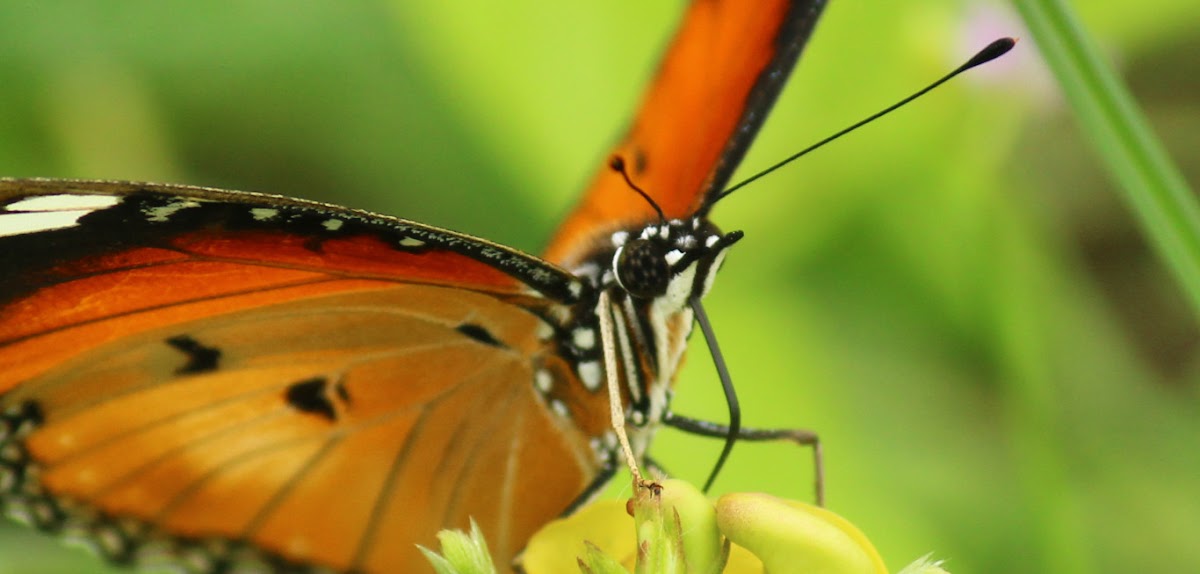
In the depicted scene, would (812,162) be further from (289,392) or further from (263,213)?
(263,213)

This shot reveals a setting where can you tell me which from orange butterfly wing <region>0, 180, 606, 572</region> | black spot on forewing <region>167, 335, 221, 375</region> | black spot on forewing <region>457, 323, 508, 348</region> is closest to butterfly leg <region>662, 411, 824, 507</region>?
orange butterfly wing <region>0, 180, 606, 572</region>

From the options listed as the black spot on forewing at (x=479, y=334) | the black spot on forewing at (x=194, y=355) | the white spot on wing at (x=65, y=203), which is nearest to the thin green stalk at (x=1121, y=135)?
the black spot on forewing at (x=479, y=334)

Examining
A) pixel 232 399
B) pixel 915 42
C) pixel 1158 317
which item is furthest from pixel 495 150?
pixel 1158 317

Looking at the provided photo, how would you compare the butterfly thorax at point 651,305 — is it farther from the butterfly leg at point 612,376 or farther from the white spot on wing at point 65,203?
the white spot on wing at point 65,203

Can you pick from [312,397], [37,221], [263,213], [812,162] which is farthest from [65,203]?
[812,162]

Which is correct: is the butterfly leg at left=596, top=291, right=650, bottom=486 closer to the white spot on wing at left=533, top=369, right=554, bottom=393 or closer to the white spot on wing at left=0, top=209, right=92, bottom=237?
the white spot on wing at left=533, top=369, right=554, bottom=393
